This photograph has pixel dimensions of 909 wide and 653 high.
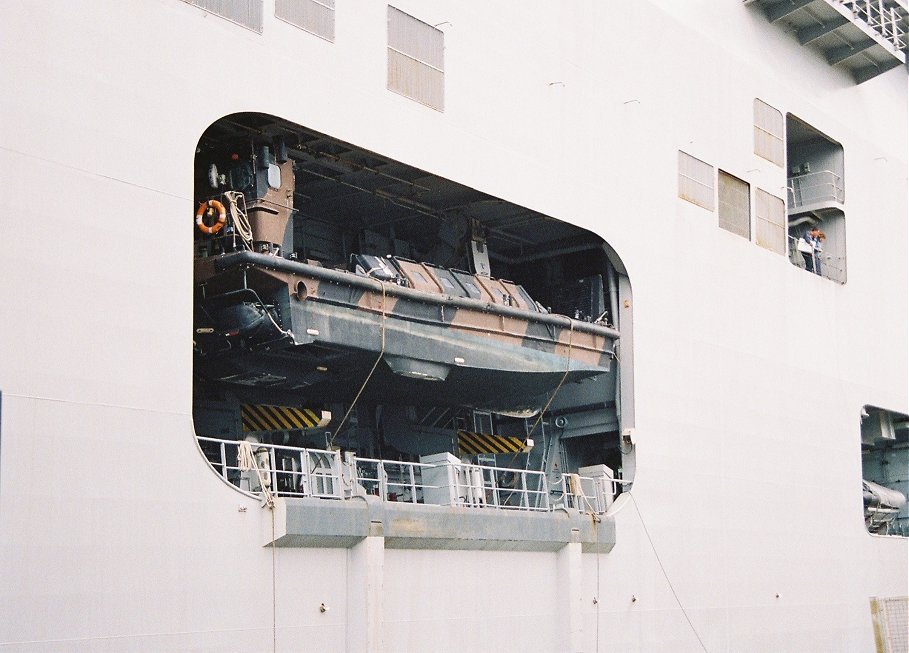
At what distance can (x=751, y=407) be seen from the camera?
994 inches

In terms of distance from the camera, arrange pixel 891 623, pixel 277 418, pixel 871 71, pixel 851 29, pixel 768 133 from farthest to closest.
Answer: pixel 871 71
pixel 851 29
pixel 891 623
pixel 768 133
pixel 277 418

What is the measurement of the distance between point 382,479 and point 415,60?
611 centimetres

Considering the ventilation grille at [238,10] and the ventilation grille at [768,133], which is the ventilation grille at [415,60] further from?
the ventilation grille at [768,133]

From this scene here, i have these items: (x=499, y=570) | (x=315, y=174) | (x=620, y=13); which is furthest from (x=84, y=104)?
(x=620, y=13)

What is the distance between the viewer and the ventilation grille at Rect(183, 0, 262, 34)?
1534 centimetres

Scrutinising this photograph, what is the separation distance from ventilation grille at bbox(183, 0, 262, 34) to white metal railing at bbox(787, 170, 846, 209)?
17.4m

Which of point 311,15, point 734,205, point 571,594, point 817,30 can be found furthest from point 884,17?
point 311,15

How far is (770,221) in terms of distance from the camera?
88.1ft

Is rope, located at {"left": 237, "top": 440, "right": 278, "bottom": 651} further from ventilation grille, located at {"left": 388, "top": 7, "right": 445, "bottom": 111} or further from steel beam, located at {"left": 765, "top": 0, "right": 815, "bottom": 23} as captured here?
steel beam, located at {"left": 765, "top": 0, "right": 815, "bottom": 23}

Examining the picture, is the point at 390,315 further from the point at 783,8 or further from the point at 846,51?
the point at 846,51

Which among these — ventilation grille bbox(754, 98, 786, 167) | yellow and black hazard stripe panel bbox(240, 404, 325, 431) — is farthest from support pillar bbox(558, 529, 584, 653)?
ventilation grille bbox(754, 98, 786, 167)

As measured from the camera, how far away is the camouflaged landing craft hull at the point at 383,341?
54.5ft

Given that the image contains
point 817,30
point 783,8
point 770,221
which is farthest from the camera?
point 817,30

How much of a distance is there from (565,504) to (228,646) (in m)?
7.57
